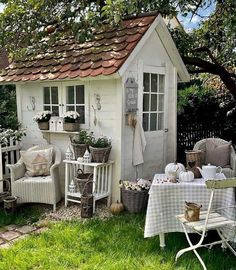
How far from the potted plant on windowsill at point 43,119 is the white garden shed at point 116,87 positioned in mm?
199

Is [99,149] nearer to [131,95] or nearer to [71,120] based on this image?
[71,120]

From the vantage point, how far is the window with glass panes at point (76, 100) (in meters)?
5.81

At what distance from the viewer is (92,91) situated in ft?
18.5

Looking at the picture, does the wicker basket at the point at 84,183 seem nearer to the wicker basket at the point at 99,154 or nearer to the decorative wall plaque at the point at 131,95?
the wicker basket at the point at 99,154

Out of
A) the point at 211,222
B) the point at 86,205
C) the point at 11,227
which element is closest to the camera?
the point at 211,222

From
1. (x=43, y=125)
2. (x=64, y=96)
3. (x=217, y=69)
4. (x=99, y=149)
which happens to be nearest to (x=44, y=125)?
(x=43, y=125)

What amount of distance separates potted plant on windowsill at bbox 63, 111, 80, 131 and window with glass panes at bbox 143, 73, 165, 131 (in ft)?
4.11

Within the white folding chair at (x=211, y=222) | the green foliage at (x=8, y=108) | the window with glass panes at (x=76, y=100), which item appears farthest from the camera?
the green foliage at (x=8, y=108)

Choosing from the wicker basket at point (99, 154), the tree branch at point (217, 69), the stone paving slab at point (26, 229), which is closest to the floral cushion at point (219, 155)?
the wicker basket at point (99, 154)

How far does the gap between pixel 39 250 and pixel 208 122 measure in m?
6.92

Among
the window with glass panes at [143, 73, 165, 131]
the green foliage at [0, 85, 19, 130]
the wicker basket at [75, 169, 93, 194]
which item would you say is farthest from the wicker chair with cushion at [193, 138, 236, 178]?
the green foliage at [0, 85, 19, 130]

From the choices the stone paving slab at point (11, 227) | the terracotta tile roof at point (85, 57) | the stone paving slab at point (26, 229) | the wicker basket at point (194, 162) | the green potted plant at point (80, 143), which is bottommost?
the stone paving slab at point (11, 227)

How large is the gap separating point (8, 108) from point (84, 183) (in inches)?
170

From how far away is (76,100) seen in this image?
5871 mm
